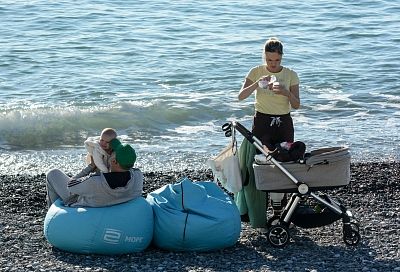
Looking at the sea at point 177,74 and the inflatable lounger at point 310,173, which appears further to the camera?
the sea at point 177,74

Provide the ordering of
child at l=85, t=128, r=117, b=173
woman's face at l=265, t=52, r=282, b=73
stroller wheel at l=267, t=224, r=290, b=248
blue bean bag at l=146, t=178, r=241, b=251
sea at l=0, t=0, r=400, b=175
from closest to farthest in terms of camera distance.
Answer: blue bean bag at l=146, t=178, r=241, b=251 → stroller wheel at l=267, t=224, r=290, b=248 → child at l=85, t=128, r=117, b=173 → woman's face at l=265, t=52, r=282, b=73 → sea at l=0, t=0, r=400, b=175

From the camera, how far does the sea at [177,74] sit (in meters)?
13.6

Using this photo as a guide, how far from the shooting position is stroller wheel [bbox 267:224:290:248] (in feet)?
25.8

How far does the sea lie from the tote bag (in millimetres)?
3588

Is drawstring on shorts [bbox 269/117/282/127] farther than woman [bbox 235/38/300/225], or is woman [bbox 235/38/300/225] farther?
drawstring on shorts [bbox 269/117/282/127]

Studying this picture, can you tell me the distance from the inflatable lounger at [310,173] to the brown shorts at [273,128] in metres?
0.47

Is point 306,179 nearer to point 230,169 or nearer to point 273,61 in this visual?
point 230,169

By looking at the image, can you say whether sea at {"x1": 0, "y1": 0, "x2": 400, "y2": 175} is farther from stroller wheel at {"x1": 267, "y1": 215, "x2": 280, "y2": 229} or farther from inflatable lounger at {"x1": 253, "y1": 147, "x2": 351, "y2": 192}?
inflatable lounger at {"x1": 253, "y1": 147, "x2": 351, "y2": 192}

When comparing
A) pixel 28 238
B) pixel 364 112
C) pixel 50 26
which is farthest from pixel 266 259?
pixel 50 26

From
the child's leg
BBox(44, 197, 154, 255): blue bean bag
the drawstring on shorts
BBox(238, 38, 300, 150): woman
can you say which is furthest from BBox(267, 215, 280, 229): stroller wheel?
the child's leg

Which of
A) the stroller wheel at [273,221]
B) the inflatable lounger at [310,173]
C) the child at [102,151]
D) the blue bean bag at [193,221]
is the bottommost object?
the stroller wheel at [273,221]

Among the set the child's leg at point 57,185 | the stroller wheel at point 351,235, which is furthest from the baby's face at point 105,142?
the stroller wheel at point 351,235

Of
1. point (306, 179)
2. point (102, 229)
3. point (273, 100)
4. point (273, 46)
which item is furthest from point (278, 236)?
point (273, 46)

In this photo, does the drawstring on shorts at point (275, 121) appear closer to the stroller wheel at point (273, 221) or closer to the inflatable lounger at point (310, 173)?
the inflatable lounger at point (310, 173)
